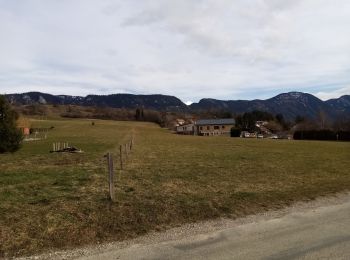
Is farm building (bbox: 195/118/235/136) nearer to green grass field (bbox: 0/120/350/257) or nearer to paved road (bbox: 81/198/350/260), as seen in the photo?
green grass field (bbox: 0/120/350/257)

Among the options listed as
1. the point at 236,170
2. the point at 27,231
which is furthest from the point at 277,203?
the point at 236,170

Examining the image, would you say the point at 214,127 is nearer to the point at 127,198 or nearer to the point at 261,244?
the point at 127,198

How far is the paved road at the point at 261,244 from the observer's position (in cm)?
742

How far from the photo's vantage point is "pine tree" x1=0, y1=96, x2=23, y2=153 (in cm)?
3278

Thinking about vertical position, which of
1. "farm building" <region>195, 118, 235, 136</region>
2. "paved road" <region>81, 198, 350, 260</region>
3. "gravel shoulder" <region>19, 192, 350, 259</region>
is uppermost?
"paved road" <region>81, 198, 350, 260</region>

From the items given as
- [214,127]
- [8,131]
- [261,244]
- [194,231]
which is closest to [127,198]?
[194,231]

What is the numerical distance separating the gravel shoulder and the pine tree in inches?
1034

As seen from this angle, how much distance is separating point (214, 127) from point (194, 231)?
143 metres

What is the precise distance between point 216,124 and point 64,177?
13599 centimetres

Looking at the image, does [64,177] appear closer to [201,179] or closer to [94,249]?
[201,179]

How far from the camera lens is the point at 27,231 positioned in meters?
8.79

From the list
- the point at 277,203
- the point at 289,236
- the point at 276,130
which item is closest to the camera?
the point at 289,236

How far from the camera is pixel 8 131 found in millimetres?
33000

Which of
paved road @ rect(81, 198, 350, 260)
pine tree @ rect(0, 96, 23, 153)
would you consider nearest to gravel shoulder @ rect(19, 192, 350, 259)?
paved road @ rect(81, 198, 350, 260)
